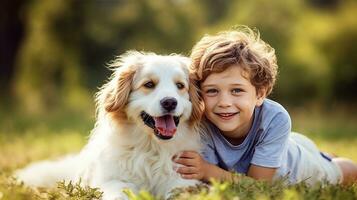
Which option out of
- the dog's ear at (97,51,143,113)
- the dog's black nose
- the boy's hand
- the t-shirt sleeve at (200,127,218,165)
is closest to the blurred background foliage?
the dog's ear at (97,51,143,113)

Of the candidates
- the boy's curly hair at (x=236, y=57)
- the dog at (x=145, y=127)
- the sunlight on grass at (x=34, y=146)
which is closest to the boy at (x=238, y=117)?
the boy's curly hair at (x=236, y=57)

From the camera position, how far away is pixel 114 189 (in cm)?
431

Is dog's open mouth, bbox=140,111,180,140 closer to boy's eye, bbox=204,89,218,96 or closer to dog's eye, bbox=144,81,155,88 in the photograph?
dog's eye, bbox=144,81,155,88

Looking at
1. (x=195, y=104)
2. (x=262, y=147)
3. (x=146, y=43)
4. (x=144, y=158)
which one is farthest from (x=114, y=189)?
(x=146, y=43)

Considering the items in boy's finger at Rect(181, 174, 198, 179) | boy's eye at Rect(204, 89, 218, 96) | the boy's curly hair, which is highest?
the boy's curly hair

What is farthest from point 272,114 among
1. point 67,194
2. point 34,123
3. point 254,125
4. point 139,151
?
point 34,123

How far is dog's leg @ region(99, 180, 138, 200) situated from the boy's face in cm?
86

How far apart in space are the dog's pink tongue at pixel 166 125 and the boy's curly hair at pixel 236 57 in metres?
0.50

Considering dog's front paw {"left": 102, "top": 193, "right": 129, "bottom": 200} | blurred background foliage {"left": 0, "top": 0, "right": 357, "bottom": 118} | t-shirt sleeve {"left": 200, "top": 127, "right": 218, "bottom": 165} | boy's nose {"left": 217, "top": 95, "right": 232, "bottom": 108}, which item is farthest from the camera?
blurred background foliage {"left": 0, "top": 0, "right": 357, "bottom": 118}

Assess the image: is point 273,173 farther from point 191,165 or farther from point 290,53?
point 290,53

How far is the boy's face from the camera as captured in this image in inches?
186

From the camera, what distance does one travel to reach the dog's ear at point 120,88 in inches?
182

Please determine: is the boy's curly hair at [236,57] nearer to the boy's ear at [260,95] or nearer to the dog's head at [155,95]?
the boy's ear at [260,95]

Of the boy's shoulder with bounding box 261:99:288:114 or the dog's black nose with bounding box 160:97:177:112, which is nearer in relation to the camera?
the dog's black nose with bounding box 160:97:177:112
